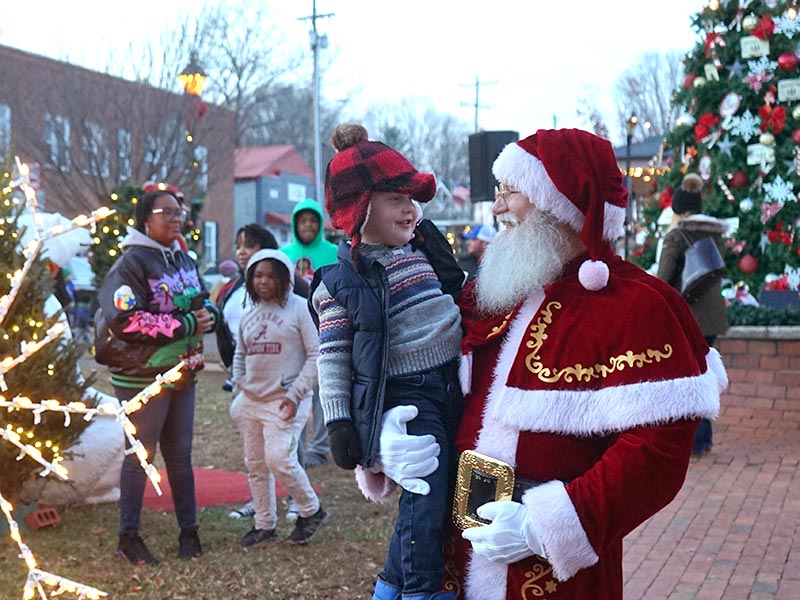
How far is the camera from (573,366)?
231 centimetres

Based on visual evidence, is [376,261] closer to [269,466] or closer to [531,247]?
[531,247]

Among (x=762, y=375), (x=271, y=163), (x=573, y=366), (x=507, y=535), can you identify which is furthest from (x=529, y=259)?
(x=271, y=163)

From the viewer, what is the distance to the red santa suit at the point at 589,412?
2.19 m

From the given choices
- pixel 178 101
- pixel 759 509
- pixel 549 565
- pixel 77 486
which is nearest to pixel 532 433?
pixel 549 565

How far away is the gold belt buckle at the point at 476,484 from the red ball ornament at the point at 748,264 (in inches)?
379

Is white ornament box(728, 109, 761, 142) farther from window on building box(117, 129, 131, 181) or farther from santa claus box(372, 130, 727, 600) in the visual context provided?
window on building box(117, 129, 131, 181)

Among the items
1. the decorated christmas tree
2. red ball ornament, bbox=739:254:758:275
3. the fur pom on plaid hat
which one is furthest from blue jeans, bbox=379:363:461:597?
red ball ornament, bbox=739:254:758:275

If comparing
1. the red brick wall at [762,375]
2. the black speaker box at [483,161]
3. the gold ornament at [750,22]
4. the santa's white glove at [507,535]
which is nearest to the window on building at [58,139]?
the black speaker box at [483,161]

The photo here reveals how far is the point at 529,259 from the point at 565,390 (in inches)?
14.8

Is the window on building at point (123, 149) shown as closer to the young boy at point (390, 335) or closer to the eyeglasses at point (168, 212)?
the eyeglasses at point (168, 212)

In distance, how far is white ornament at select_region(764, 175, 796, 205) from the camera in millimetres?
11125

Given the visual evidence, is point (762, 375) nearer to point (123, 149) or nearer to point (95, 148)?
point (123, 149)

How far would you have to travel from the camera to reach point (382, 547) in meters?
5.84

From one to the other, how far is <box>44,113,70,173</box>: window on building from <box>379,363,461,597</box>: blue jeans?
18027mm
